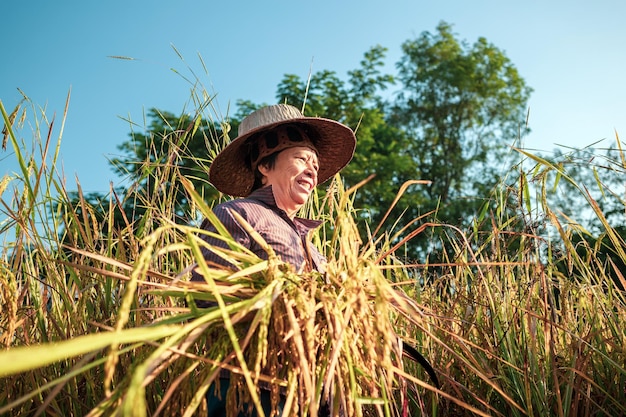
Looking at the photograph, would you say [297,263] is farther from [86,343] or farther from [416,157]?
[416,157]

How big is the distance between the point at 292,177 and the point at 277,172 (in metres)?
0.07

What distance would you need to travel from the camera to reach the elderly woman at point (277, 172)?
1691 millimetres

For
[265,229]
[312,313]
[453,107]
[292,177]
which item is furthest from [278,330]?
[453,107]

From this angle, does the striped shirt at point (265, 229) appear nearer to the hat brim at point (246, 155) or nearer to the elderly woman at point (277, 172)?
the elderly woman at point (277, 172)

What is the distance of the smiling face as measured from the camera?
1.94 meters

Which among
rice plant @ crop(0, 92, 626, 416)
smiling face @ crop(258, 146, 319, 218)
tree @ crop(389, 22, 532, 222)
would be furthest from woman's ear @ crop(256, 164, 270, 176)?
tree @ crop(389, 22, 532, 222)

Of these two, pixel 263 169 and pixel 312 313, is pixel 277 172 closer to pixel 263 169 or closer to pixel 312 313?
pixel 263 169

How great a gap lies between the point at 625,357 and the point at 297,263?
106 cm

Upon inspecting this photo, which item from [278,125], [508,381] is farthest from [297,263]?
[508,381]

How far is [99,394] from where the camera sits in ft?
5.32

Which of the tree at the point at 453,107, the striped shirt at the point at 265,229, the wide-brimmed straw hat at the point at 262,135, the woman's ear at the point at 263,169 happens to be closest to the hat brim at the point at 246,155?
the wide-brimmed straw hat at the point at 262,135

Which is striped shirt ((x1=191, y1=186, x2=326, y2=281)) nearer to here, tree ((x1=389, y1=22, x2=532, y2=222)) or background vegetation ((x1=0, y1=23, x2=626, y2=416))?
background vegetation ((x1=0, y1=23, x2=626, y2=416))

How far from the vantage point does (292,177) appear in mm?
1935

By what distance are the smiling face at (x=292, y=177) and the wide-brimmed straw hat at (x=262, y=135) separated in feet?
0.39
